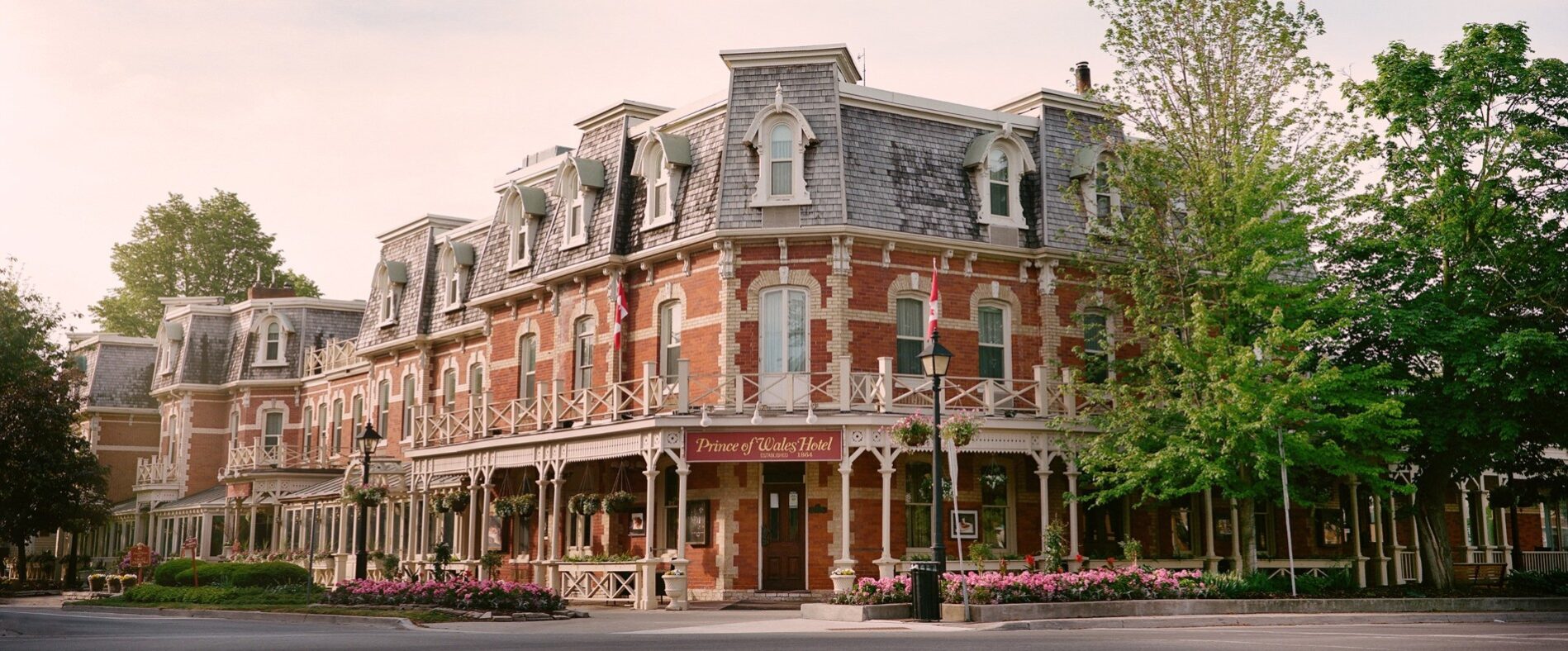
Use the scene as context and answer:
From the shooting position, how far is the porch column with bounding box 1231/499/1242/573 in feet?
88.4

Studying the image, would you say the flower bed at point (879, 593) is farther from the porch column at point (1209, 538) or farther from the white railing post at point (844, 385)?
the porch column at point (1209, 538)

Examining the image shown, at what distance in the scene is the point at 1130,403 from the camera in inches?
1000

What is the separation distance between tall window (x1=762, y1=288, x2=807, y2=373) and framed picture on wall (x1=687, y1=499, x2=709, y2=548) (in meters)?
2.95

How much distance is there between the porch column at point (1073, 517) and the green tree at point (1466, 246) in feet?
19.8

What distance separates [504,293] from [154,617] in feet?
33.9

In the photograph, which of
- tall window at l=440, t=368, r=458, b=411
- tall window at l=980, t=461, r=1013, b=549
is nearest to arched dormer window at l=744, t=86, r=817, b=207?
tall window at l=980, t=461, r=1013, b=549

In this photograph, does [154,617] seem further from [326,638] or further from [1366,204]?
[1366,204]

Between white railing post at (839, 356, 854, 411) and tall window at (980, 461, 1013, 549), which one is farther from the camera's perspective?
tall window at (980, 461, 1013, 549)

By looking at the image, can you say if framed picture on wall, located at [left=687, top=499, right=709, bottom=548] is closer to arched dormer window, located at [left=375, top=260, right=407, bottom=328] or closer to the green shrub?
the green shrub

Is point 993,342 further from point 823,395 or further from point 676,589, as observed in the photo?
point 676,589

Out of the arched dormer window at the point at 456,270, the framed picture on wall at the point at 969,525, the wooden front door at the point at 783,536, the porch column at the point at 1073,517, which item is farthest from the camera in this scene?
the arched dormer window at the point at 456,270

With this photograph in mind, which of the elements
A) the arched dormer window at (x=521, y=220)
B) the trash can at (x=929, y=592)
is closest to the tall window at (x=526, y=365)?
the arched dormer window at (x=521, y=220)

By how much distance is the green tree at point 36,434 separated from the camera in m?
40.4

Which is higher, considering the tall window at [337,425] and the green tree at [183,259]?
the green tree at [183,259]
